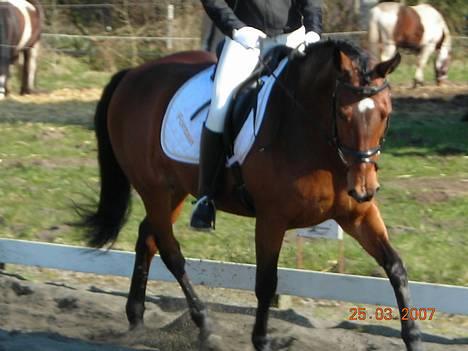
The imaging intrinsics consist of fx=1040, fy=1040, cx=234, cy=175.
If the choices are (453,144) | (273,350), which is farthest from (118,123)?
(453,144)

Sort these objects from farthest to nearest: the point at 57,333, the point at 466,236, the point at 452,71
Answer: the point at 452,71 → the point at 466,236 → the point at 57,333

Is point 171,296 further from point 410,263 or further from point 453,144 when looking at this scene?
point 453,144

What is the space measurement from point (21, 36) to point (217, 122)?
512 inches

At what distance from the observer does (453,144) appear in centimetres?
1276

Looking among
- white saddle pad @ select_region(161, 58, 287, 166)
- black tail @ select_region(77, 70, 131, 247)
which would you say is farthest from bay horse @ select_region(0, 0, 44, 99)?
white saddle pad @ select_region(161, 58, 287, 166)

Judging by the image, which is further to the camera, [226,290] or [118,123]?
[226,290]

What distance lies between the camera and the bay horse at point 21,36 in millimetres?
18500

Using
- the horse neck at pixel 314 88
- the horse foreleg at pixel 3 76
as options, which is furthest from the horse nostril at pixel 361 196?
the horse foreleg at pixel 3 76

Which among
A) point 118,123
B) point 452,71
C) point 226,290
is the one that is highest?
point 118,123

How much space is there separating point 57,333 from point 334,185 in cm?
220

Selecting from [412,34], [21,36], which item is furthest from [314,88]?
[21,36]

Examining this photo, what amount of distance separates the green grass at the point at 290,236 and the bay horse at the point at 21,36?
242 cm

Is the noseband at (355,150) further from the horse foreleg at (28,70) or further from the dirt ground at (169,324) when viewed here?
the horse foreleg at (28,70)

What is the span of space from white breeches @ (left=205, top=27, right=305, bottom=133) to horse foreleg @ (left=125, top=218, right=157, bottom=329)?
1.26 m
